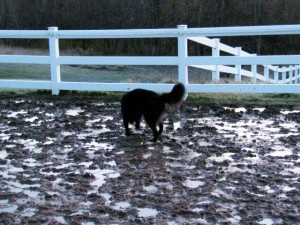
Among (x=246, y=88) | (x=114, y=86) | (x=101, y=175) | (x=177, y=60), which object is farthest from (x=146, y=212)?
(x=114, y=86)

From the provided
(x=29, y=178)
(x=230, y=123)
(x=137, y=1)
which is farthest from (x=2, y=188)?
(x=137, y=1)

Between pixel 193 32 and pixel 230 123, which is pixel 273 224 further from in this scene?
pixel 193 32

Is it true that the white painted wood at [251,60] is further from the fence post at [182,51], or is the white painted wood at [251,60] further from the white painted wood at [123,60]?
the white painted wood at [123,60]

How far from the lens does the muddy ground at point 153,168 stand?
4.06m

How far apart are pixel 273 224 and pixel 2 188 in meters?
2.47

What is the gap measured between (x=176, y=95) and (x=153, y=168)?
48.4 inches

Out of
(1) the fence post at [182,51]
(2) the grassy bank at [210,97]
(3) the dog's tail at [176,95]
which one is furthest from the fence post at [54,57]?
(3) the dog's tail at [176,95]

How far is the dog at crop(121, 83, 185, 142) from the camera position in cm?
625

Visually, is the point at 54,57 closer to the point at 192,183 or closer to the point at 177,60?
the point at 177,60

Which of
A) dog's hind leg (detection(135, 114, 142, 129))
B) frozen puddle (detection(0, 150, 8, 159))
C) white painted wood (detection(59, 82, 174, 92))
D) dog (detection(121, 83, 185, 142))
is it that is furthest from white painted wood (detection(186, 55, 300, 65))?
frozen puddle (detection(0, 150, 8, 159))

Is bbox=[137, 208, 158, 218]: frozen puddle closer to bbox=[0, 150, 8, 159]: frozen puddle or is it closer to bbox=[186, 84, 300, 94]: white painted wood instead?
bbox=[0, 150, 8, 159]: frozen puddle

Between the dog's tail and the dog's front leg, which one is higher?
the dog's tail

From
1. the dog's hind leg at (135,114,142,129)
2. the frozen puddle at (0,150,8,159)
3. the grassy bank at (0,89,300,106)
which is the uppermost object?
the grassy bank at (0,89,300,106)

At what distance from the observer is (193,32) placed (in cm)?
912
